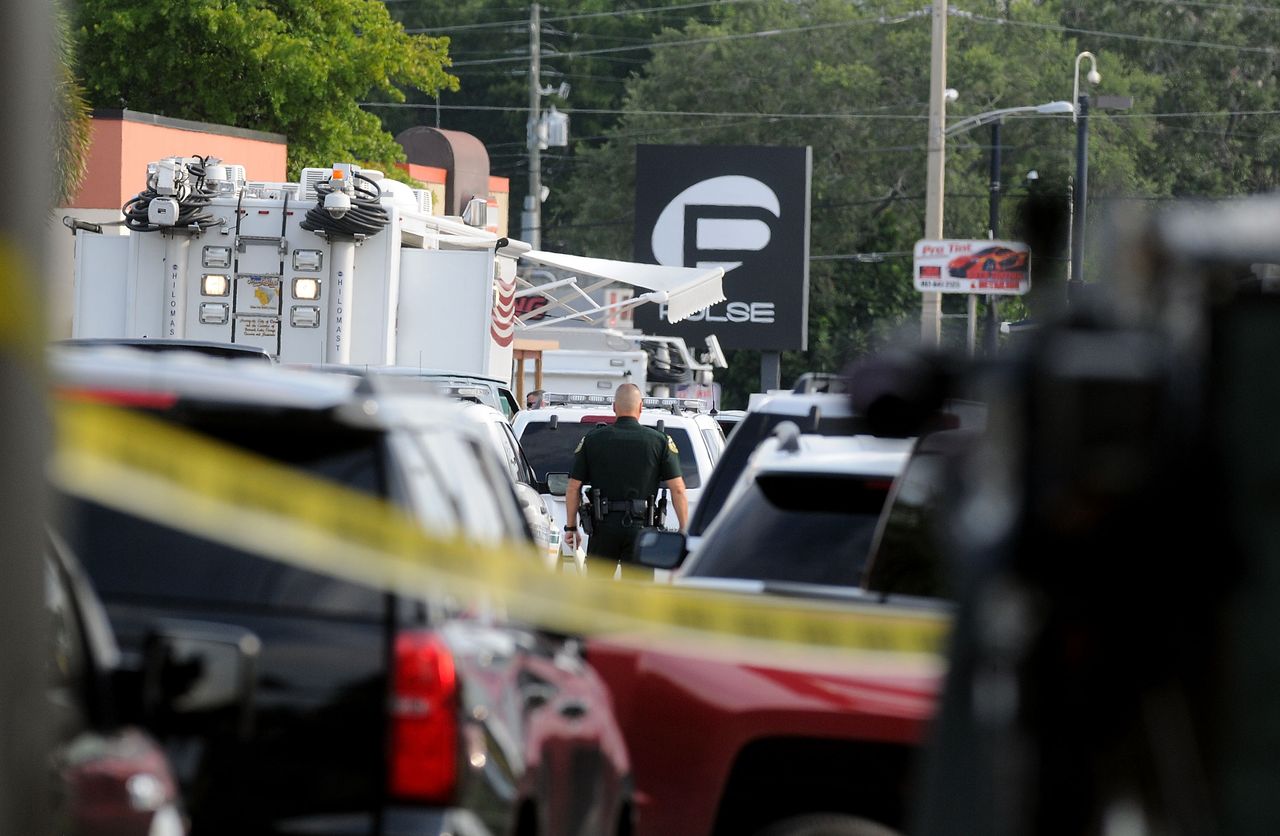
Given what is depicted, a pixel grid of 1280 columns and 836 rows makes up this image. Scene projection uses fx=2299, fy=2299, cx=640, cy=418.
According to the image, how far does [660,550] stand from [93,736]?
4.21 metres

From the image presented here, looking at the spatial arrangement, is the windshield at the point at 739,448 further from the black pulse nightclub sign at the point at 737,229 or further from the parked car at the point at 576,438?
the black pulse nightclub sign at the point at 737,229

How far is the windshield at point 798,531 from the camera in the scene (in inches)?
273

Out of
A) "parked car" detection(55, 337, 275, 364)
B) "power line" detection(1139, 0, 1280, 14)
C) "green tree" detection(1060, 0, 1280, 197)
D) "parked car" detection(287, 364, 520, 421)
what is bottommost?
"parked car" detection(287, 364, 520, 421)

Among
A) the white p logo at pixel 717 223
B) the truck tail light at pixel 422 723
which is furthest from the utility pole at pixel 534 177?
the truck tail light at pixel 422 723

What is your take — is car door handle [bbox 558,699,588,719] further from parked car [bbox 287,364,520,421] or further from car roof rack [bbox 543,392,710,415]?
car roof rack [bbox 543,392,710,415]

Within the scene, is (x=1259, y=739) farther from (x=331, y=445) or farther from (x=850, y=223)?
(x=850, y=223)

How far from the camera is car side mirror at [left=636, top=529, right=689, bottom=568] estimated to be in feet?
26.7

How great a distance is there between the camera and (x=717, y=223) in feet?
151

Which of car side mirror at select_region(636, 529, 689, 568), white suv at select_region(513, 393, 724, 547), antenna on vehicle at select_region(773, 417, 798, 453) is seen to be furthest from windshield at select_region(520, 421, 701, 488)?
antenna on vehicle at select_region(773, 417, 798, 453)

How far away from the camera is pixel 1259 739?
296cm

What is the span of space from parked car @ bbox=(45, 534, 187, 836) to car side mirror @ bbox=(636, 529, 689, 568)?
378cm

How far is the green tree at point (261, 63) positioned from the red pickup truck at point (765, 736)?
41892 millimetres

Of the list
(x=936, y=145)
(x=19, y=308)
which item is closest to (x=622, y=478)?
(x=19, y=308)

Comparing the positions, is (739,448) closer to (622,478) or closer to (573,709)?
(622,478)
